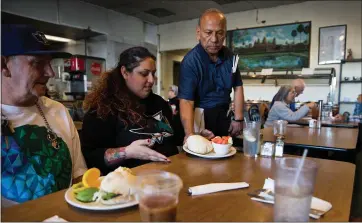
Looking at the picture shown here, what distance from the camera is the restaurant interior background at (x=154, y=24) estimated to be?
5.70m

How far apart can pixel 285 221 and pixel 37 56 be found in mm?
1079

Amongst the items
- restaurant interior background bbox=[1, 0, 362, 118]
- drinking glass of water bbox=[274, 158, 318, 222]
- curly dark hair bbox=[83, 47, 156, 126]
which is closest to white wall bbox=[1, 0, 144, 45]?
restaurant interior background bbox=[1, 0, 362, 118]

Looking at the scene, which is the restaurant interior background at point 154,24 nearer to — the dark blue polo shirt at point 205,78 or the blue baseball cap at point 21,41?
the dark blue polo shirt at point 205,78

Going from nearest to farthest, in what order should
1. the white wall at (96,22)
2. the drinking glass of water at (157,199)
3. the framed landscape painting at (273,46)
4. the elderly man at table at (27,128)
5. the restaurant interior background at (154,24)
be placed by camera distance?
the drinking glass of water at (157,199)
the elderly man at table at (27,128)
the white wall at (96,22)
the restaurant interior background at (154,24)
the framed landscape painting at (273,46)

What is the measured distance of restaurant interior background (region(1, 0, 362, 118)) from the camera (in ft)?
18.7

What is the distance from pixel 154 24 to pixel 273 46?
3550 millimetres

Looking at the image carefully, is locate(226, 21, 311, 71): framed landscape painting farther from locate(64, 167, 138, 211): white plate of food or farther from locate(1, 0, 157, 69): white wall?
locate(64, 167, 138, 211): white plate of food

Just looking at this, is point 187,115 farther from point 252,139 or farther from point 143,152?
point 143,152

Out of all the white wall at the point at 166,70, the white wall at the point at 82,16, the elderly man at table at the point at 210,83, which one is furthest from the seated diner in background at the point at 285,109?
the white wall at the point at 166,70

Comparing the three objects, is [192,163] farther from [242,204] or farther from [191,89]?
[191,89]

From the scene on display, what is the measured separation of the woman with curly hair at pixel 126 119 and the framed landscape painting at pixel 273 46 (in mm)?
5487

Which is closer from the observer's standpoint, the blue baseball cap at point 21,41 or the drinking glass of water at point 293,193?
the drinking glass of water at point 293,193

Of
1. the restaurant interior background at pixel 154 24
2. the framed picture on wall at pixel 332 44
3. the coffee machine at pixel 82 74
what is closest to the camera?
the restaurant interior background at pixel 154 24

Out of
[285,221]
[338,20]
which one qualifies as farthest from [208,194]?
[338,20]
